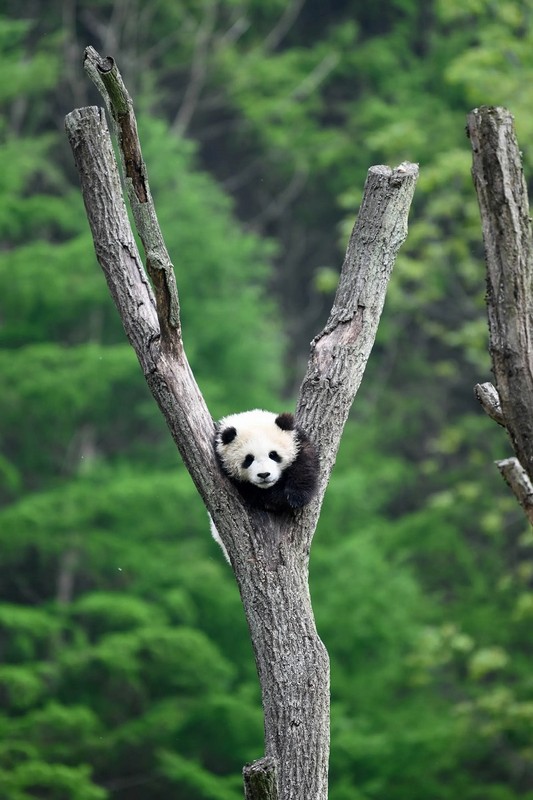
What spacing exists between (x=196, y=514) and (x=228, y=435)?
7768mm

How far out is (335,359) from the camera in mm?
4406

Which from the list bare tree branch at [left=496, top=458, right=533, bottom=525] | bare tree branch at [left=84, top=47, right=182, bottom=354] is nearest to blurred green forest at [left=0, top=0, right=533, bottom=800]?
bare tree branch at [left=496, top=458, right=533, bottom=525]

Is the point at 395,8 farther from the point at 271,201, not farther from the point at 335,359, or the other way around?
the point at 335,359

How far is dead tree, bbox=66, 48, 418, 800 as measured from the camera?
395cm

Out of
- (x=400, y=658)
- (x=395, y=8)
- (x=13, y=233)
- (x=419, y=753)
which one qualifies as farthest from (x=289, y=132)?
(x=419, y=753)

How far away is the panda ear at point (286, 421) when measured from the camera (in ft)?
14.8

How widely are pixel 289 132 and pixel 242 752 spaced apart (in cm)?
967

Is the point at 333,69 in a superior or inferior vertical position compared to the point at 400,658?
superior

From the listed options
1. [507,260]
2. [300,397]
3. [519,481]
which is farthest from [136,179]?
[519,481]

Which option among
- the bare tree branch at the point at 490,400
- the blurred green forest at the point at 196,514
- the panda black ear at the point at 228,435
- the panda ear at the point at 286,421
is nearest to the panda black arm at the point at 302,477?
the panda ear at the point at 286,421

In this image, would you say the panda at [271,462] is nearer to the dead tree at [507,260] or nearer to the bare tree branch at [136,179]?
the bare tree branch at [136,179]

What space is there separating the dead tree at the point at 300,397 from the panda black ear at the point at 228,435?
15cm

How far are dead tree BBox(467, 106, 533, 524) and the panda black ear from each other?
4.10ft

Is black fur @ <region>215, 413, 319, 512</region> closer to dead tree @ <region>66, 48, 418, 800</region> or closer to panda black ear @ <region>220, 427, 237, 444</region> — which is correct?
dead tree @ <region>66, 48, 418, 800</region>
